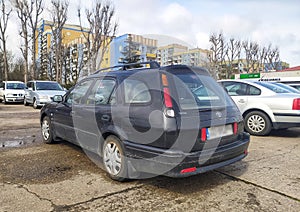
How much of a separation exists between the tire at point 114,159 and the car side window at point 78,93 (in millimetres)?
1140

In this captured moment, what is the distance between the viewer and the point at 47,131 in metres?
5.34

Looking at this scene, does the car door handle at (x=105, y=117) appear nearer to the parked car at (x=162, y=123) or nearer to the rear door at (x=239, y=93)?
the parked car at (x=162, y=123)

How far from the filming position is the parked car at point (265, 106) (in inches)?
233

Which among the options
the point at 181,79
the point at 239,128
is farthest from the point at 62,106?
the point at 239,128

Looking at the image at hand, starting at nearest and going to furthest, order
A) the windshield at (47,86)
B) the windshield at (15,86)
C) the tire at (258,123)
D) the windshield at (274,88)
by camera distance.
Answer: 1. the tire at (258,123)
2. the windshield at (274,88)
3. the windshield at (47,86)
4. the windshield at (15,86)

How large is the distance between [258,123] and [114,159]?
4527mm

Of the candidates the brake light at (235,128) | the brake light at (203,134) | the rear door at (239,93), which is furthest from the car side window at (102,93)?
the rear door at (239,93)

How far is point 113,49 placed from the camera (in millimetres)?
64500

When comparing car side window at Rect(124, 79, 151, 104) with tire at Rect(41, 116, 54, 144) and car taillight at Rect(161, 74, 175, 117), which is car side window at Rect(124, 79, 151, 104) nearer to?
car taillight at Rect(161, 74, 175, 117)

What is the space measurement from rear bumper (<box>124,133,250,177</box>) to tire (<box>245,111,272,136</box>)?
354 cm

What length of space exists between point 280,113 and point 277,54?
55.4m

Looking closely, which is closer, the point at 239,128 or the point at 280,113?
the point at 239,128

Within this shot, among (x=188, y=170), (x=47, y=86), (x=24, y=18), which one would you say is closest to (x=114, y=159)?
(x=188, y=170)

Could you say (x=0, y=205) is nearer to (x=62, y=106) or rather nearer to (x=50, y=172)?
(x=50, y=172)
